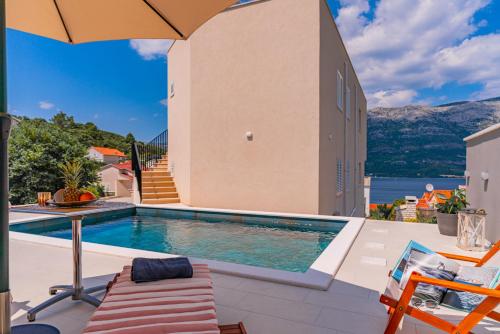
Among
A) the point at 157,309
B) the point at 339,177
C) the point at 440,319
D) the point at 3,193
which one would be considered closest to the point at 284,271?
the point at 440,319

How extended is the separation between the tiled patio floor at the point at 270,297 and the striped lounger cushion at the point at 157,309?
718mm

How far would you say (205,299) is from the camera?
2201 millimetres

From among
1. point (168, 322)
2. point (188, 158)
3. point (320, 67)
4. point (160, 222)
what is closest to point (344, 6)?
point (320, 67)

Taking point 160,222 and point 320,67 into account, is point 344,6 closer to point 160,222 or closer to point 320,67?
point 320,67

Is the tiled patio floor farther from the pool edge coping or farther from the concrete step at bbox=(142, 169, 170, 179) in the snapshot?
the concrete step at bbox=(142, 169, 170, 179)

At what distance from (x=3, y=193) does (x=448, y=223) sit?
23.4 ft

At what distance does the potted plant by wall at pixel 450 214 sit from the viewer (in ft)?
20.1

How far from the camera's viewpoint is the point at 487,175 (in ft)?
19.3

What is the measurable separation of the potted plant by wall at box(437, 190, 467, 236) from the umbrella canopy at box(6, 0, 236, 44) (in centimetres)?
594

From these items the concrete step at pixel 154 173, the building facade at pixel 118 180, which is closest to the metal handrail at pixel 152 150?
the concrete step at pixel 154 173

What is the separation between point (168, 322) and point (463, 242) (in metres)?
5.46

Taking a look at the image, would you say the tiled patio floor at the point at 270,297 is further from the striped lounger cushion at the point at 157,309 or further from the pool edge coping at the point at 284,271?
the striped lounger cushion at the point at 157,309

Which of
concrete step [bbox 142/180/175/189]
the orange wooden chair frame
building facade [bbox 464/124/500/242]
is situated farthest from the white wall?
concrete step [bbox 142/180/175/189]

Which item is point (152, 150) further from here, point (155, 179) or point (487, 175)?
point (487, 175)
